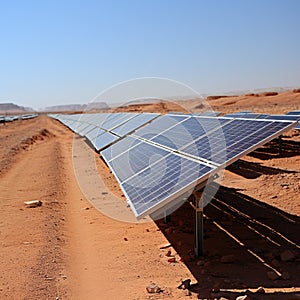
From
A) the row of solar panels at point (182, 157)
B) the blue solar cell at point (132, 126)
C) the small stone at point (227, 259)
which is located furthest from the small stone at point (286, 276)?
the blue solar cell at point (132, 126)

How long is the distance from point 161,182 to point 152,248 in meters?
1.70

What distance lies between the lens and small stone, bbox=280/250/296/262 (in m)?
7.79

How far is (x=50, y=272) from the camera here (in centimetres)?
779

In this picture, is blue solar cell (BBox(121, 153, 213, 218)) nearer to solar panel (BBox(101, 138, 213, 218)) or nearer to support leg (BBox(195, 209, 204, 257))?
solar panel (BBox(101, 138, 213, 218))

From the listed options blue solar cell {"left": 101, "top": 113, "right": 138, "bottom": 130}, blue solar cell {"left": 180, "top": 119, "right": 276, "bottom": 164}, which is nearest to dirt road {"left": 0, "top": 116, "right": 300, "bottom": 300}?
blue solar cell {"left": 180, "top": 119, "right": 276, "bottom": 164}

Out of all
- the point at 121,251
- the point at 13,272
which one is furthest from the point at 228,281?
the point at 13,272

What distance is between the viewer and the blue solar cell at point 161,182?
704cm

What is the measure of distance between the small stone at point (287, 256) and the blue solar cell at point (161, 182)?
2.15 m

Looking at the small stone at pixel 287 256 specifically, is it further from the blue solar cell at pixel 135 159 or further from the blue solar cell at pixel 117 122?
the blue solar cell at pixel 117 122

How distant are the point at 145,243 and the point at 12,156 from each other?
17.4 m

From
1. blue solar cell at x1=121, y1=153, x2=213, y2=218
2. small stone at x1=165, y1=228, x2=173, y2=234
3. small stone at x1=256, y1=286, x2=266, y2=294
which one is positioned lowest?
small stone at x1=165, y1=228, x2=173, y2=234

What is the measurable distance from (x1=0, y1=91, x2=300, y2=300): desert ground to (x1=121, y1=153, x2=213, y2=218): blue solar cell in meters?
1.25

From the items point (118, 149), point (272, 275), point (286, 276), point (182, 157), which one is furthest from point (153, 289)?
point (118, 149)

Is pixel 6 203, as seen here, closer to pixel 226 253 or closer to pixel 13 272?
pixel 13 272
